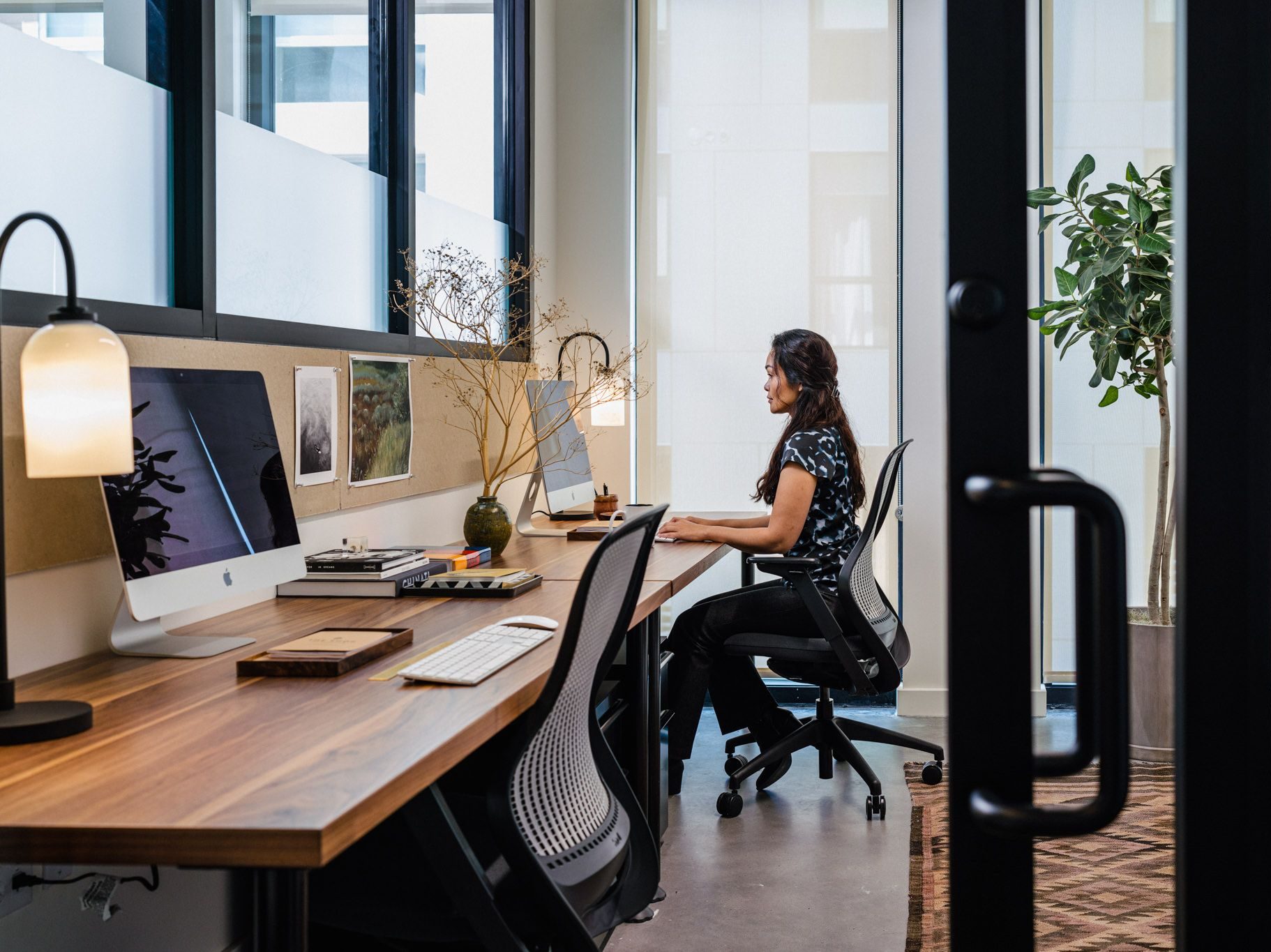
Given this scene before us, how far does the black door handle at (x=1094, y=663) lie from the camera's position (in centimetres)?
68

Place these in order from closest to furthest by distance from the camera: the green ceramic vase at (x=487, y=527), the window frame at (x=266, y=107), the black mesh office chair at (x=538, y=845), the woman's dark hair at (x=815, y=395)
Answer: the black mesh office chair at (x=538, y=845), the window frame at (x=266, y=107), the green ceramic vase at (x=487, y=527), the woman's dark hair at (x=815, y=395)

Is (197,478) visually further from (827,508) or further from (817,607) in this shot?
(827,508)

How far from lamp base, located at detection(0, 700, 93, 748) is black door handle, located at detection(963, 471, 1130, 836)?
43.3 inches

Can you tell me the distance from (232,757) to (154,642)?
66 cm

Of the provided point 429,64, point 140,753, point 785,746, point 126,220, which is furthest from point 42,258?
point 785,746

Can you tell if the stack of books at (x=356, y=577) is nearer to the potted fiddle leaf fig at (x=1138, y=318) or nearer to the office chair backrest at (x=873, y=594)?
the office chair backrest at (x=873, y=594)

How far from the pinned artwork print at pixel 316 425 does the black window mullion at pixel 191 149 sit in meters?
0.35

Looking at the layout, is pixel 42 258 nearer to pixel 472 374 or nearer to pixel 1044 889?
pixel 472 374

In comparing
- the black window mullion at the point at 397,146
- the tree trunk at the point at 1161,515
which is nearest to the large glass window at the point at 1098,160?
the tree trunk at the point at 1161,515

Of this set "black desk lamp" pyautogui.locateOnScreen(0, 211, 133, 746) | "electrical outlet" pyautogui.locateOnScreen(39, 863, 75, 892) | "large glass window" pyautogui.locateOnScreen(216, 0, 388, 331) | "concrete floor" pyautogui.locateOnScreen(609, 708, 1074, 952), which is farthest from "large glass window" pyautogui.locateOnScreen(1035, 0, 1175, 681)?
"black desk lamp" pyautogui.locateOnScreen(0, 211, 133, 746)

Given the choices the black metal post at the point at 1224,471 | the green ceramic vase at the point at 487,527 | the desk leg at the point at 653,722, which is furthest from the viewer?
the green ceramic vase at the point at 487,527

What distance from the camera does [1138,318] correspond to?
12.5ft

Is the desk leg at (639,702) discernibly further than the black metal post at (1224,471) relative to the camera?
Yes

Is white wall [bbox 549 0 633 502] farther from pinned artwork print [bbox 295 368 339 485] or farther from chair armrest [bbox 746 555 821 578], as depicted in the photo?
pinned artwork print [bbox 295 368 339 485]
